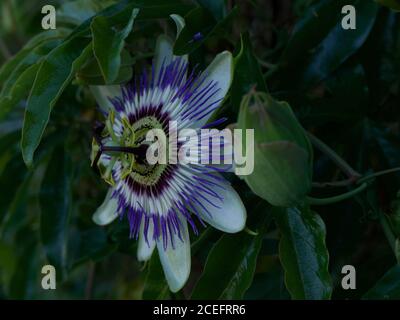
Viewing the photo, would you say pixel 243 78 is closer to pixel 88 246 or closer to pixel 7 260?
pixel 88 246

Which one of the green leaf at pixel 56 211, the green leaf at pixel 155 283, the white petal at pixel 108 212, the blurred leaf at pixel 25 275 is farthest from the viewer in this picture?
the blurred leaf at pixel 25 275

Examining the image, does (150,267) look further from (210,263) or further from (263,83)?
(263,83)

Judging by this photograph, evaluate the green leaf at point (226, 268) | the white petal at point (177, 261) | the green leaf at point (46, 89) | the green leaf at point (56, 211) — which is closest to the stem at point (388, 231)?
the green leaf at point (226, 268)

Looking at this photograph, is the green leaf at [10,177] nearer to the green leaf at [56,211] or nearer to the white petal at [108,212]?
the green leaf at [56,211]

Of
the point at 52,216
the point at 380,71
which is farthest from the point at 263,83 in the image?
the point at 52,216

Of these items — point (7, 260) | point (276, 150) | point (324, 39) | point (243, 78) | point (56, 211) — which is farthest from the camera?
point (7, 260)

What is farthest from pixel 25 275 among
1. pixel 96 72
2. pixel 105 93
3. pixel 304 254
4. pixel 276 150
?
pixel 276 150
